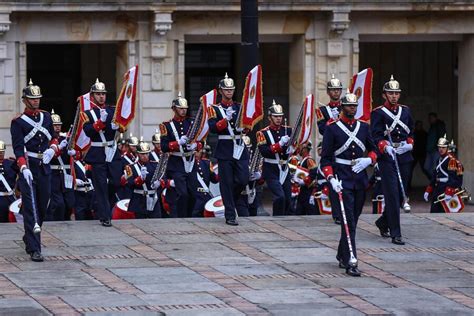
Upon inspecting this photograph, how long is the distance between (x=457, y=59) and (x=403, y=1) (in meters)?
3.94

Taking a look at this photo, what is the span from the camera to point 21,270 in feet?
58.0

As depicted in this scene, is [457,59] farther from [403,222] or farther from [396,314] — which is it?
[396,314]

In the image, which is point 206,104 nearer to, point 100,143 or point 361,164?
point 100,143

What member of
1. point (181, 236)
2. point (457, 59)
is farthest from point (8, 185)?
point (457, 59)

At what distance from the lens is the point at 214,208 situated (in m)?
22.7

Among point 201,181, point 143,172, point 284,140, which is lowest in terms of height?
point 201,181

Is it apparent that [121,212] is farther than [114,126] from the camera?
Yes

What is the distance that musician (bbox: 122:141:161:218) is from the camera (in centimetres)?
2388

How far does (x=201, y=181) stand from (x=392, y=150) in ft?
15.8

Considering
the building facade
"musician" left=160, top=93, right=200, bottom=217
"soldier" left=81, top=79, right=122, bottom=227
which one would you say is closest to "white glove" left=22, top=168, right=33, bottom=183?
"soldier" left=81, top=79, right=122, bottom=227

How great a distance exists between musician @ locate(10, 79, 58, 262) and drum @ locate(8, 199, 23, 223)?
432cm

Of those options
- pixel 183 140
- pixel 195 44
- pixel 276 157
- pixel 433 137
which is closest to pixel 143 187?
pixel 183 140

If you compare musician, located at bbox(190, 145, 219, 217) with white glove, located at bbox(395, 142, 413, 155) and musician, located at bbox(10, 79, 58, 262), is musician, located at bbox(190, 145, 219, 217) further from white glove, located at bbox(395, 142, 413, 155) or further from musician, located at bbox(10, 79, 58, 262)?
musician, located at bbox(10, 79, 58, 262)

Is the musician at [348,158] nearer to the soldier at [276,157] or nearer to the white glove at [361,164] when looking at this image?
the white glove at [361,164]
